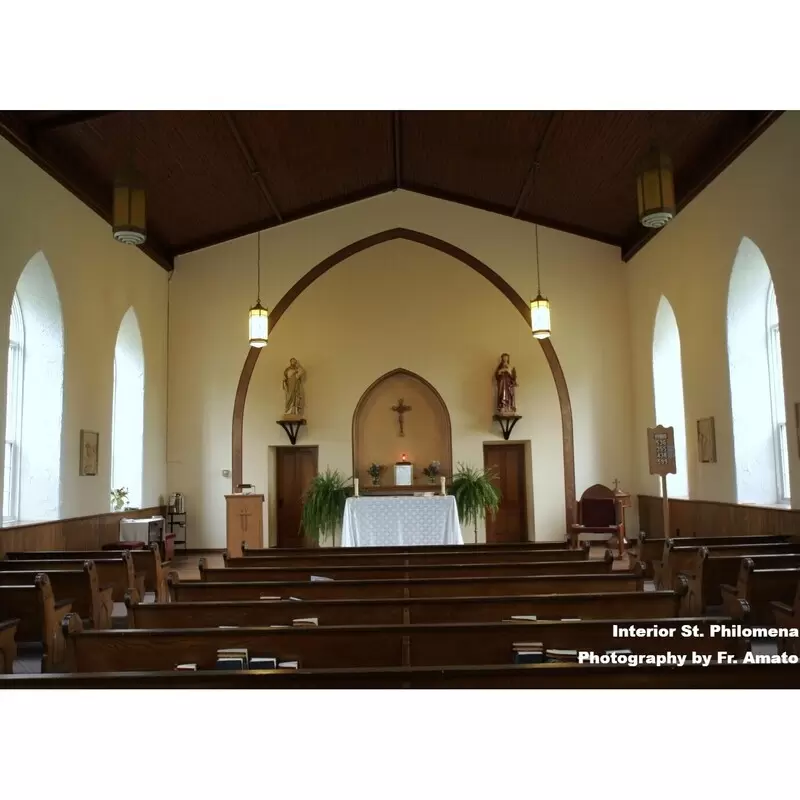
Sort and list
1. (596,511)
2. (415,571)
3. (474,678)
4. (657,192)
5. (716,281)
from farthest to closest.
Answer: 1. (596,511)
2. (716,281)
3. (657,192)
4. (415,571)
5. (474,678)

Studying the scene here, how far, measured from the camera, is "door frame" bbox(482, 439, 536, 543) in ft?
37.5

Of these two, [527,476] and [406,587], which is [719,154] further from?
[406,587]

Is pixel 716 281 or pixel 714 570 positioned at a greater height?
pixel 716 281

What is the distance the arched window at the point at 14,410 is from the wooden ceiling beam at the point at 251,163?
296 cm

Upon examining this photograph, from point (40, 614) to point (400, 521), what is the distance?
5.07m

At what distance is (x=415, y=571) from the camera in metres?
5.20

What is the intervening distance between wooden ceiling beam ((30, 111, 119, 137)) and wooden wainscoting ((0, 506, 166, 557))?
392 centimetres

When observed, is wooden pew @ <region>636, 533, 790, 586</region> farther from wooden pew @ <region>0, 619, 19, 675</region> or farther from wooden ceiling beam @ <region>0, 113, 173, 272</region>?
wooden ceiling beam @ <region>0, 113, 173, 272</region>

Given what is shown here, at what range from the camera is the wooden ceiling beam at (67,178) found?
7160 mm

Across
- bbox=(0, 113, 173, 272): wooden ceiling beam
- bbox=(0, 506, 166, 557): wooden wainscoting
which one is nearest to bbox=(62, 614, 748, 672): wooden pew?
bbox=(0, 506, 166, 557): wooden wainscoting

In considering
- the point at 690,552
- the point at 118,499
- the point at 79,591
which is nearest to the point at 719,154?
the point at 690,552

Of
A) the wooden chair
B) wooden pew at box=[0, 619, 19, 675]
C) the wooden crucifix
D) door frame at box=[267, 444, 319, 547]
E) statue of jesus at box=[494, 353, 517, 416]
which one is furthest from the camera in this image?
the wooden crucifix

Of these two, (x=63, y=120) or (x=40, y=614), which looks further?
(x=63, y=120)

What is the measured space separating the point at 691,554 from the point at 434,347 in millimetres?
6401
